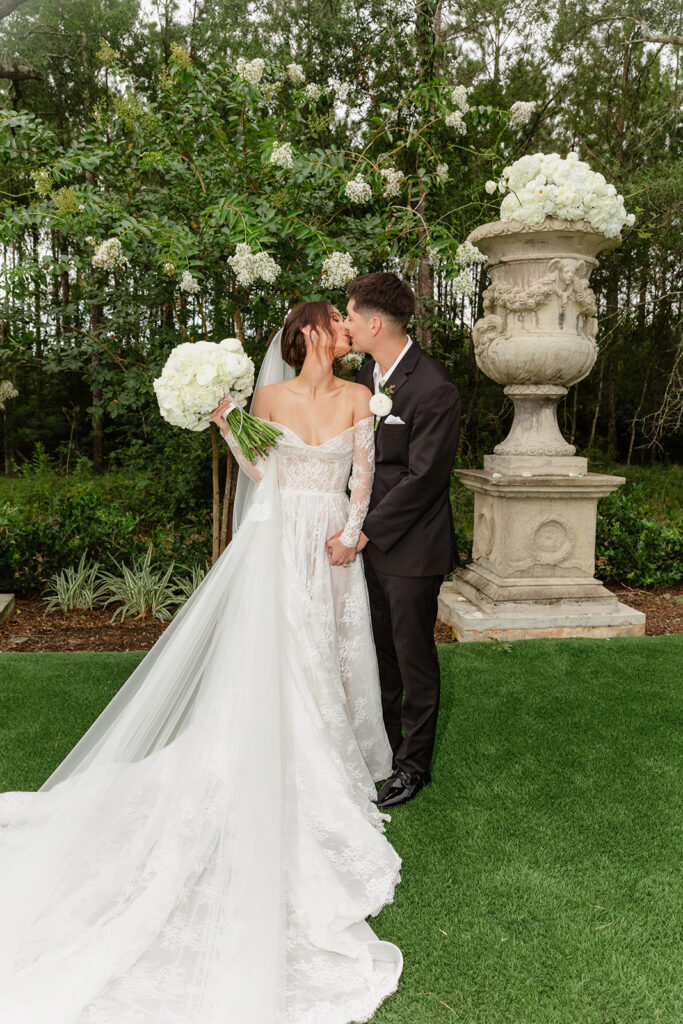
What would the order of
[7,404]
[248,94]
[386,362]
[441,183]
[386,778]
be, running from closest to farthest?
1. [386,362]
2. [386,778]
3. [248,94]
4. [441,183]
5. [7,404]

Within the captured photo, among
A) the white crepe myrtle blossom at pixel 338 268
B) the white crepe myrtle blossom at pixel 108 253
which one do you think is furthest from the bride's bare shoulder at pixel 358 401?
the white crepe myrtle blossom at pixel 108 253

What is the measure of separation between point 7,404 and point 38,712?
11261mm

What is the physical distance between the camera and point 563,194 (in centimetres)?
498

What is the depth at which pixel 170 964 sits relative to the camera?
6.57 feet

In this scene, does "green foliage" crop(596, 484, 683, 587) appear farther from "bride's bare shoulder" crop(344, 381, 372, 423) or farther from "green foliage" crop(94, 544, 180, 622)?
"bride's bare shoulder" crop(344, 381, 372, 423)

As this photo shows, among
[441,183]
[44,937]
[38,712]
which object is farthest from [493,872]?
[441,183]

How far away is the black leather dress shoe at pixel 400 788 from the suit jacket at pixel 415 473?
2.72 ft

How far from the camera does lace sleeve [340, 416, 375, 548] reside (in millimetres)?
2836

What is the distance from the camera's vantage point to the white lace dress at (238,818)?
195cm

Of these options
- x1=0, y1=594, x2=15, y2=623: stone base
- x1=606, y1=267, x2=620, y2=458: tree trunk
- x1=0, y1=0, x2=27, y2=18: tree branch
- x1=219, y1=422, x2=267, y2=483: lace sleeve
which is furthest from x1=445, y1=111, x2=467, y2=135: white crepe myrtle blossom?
x1=606, y1=267, x2=620, y2=458: tree trunk

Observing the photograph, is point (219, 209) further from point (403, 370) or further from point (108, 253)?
point (403, 370)

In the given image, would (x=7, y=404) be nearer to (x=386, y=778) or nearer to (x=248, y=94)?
(x=248, y=94)

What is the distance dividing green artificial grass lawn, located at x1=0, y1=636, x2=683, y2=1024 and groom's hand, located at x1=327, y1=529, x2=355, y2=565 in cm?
101

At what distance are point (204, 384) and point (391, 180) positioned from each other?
10.9ft
